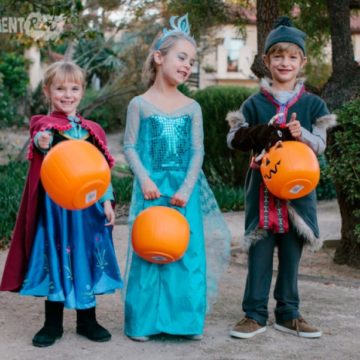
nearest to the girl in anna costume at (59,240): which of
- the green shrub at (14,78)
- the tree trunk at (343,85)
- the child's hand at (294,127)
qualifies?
the child's hand at (294,127)

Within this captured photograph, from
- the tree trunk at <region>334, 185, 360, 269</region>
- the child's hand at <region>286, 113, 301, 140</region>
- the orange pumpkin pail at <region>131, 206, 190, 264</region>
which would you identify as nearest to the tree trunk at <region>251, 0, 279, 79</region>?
the tree trunk at <region>334, 185, 360, 269</region>

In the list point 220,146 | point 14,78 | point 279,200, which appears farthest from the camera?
point 14,78

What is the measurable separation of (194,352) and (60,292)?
0.79m

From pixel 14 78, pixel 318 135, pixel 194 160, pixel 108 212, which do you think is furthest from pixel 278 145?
pixel 14 78

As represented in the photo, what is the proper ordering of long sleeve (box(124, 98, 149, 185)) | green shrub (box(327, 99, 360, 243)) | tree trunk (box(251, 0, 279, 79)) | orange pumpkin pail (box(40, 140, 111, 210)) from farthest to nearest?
tree trunk (box(251, 0, 279, 79)) → green shrub (box(327, 99, 360, 243)) → long sleeve (box(124, 98, 149, 185)) → orange pumpkin pail (box(40, 140, 111, 210))

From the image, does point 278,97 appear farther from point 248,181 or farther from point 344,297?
point 344,297

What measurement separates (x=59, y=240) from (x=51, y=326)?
0.50m

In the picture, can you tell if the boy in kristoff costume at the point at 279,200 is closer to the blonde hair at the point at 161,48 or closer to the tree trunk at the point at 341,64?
the blonde hair at the point at 161,48

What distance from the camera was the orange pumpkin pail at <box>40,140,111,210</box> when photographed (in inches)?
133

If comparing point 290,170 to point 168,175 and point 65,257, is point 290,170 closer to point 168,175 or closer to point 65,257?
point 168,175

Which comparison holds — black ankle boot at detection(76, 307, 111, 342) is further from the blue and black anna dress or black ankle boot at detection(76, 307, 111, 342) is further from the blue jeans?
the blue jeans

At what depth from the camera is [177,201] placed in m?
Answer: 3.96

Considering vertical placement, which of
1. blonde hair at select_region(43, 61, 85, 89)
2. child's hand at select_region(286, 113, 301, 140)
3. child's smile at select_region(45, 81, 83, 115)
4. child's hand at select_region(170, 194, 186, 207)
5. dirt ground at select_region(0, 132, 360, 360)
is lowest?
dirt ground at select_region(0, 132, 360, 360)

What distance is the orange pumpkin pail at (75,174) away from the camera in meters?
3.37
